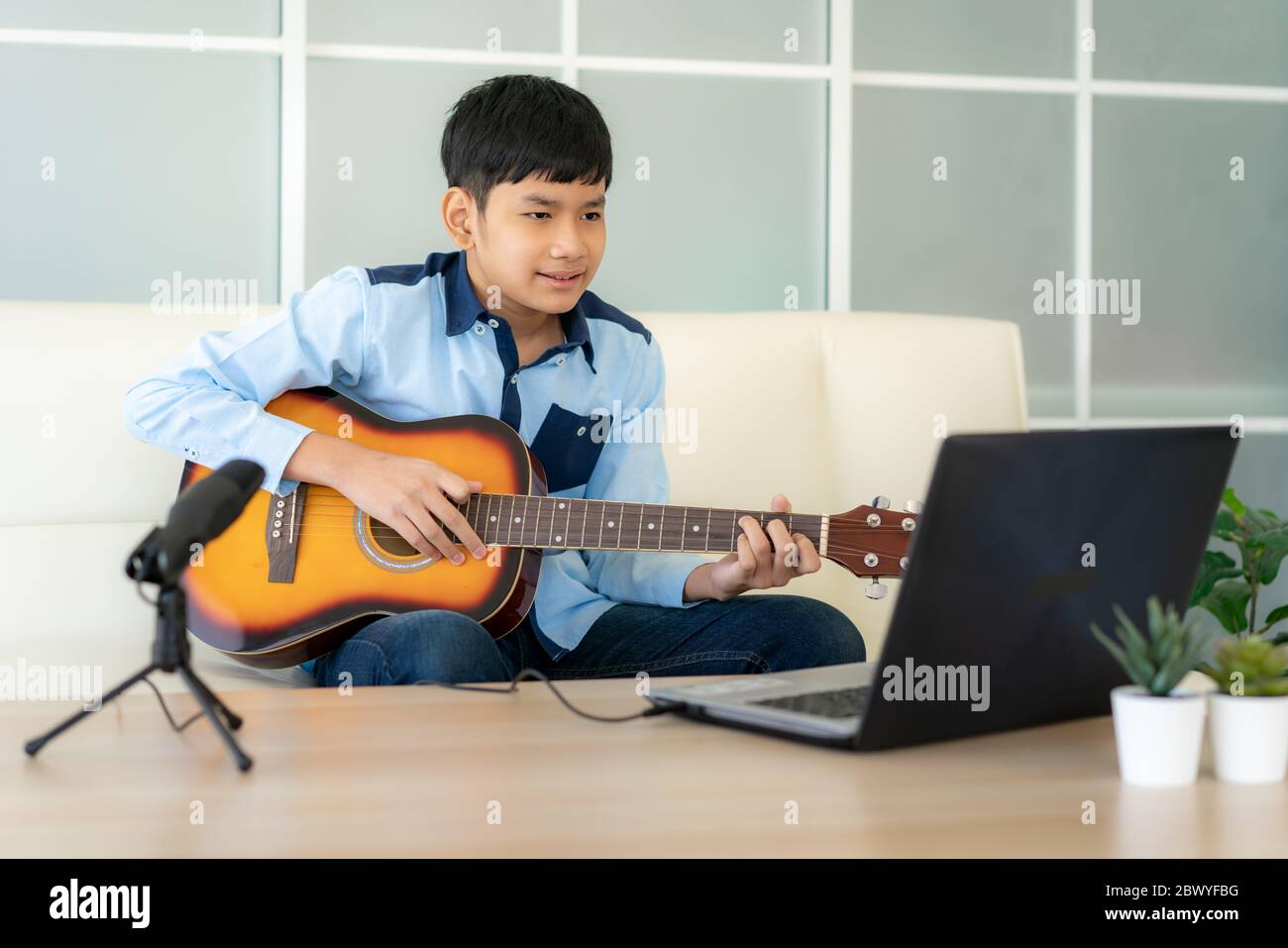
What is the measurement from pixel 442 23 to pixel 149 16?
538mm

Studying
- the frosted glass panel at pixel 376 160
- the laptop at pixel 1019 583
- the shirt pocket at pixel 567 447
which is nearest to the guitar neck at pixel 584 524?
the shirt pocket at pixel 567 447

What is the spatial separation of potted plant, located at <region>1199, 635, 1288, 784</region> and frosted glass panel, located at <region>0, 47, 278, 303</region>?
200 centimetres

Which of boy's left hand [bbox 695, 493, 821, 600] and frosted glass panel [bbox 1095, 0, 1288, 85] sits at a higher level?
frosted glass panel [bbox 1095, 0, 1288, 85]

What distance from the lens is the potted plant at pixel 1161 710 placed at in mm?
723

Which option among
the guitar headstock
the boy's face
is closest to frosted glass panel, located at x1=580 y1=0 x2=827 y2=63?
the boy's face

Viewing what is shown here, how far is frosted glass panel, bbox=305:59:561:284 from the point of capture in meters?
2.38

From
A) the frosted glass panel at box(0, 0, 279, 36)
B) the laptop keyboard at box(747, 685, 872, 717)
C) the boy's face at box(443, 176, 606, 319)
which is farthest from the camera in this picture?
the frosted glass panel at box(0, 0, 279, 36)

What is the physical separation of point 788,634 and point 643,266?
131 centimetres

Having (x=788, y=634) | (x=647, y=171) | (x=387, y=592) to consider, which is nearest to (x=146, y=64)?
(x=647, y=171)

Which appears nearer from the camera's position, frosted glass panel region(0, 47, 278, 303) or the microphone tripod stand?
the microphone tripod stand

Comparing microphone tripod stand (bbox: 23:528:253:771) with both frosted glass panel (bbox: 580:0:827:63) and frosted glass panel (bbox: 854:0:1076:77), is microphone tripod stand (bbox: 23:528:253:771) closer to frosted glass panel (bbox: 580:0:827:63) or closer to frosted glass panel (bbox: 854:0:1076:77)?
frosted glass panel (bbox: 580:0:827:63)

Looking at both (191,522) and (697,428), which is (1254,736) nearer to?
(191,522)

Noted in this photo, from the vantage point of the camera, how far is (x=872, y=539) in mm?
1307

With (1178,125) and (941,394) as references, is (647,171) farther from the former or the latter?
(1178,125)
